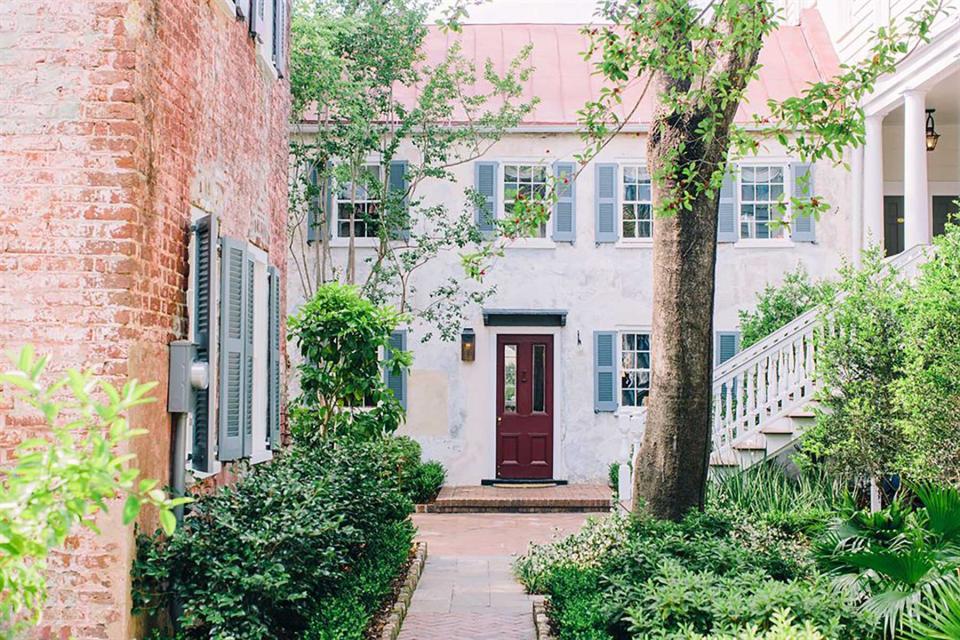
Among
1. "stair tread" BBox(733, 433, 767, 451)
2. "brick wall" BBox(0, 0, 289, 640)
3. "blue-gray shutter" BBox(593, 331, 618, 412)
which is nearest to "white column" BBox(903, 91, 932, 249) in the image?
"stair tread" BBox(733, 433, 767, 451)

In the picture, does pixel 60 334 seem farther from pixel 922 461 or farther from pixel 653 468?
pixel 922 461

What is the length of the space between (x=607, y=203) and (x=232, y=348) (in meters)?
Result: 12.2

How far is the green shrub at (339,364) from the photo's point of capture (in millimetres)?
11188

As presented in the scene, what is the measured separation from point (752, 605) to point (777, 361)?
33.3ft

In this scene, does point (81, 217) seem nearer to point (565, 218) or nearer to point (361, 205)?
point (361, 205)

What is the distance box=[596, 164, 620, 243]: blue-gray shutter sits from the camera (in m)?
18.7

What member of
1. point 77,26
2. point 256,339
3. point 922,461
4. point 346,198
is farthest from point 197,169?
point 346,198

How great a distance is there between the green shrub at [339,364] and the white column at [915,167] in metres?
8.78

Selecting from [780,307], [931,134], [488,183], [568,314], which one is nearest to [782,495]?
[780,307]

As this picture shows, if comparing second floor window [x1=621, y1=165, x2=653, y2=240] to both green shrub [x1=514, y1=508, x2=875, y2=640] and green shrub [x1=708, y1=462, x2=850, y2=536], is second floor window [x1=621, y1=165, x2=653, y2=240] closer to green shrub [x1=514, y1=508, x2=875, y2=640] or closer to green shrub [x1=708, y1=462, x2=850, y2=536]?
green shrub [x1=708, y1=462, x2=850, y2=536]

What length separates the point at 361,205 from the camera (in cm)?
1869

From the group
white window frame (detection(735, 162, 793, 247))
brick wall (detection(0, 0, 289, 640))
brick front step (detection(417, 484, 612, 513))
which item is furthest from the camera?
white window frame (detection(735, 162, 793, 247))

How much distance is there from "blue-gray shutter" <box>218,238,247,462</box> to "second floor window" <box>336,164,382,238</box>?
9.88 meters

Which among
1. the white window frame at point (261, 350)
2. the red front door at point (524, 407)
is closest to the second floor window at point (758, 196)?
the red front door at point (524, 407)
